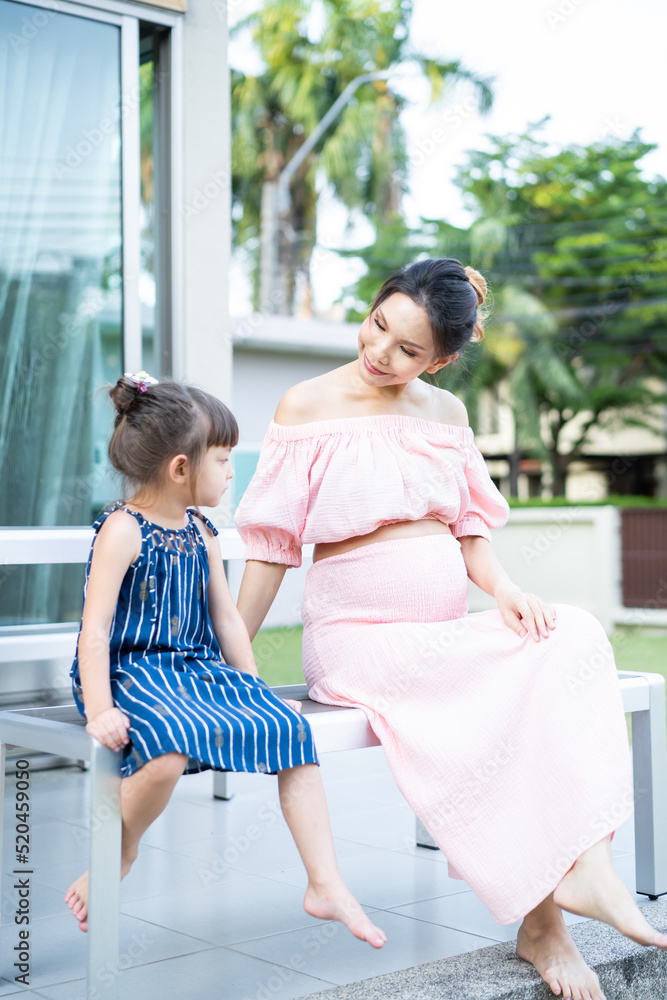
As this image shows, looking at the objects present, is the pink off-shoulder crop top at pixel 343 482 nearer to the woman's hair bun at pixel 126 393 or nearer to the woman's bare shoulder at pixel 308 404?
the woman's bare shoulder at pixel 308 404

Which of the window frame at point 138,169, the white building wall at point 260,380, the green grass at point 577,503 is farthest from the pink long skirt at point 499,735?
the green grass at point 577,503

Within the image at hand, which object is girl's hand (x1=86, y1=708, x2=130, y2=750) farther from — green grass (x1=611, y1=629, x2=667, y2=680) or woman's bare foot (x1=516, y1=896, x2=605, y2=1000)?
green grass (x1=611, y1=629, x2=667, y2=680)

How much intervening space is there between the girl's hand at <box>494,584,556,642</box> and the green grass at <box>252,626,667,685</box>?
4.97m

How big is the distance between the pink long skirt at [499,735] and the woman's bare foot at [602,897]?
0.02 m

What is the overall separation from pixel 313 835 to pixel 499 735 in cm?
41

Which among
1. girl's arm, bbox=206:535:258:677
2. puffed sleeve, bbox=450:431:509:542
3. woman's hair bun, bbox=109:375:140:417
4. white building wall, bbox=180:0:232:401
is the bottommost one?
girl's arm, bbox=206:535:258:677

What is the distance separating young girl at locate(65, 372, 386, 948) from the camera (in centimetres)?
178

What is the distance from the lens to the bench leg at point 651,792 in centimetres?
254

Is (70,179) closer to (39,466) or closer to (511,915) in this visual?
(39,466)

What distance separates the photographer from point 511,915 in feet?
6.36

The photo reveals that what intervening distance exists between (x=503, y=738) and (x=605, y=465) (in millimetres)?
24128

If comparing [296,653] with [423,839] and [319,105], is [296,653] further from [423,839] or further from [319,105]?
[319,105]

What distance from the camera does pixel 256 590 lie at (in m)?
2.40

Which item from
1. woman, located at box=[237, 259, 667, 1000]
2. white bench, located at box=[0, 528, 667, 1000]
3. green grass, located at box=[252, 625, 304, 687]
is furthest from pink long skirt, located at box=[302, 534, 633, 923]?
green grass, located at box=[252, 625, 304, 687]
